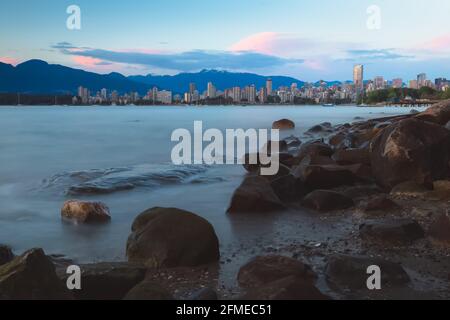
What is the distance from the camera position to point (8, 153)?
88.1 ft

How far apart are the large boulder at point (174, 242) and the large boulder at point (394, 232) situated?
2.41 metres

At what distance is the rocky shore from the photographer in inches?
203

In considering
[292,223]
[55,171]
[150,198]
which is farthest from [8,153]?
[292,223]

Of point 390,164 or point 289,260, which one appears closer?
point 289,260

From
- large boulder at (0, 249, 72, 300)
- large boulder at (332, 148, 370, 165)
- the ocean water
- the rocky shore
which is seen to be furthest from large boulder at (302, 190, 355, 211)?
large boulder at (0, 249, 72, 300)

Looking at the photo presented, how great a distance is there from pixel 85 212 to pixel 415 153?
6983mm

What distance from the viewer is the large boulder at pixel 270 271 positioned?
18.8 feet

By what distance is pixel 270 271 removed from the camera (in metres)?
5.79

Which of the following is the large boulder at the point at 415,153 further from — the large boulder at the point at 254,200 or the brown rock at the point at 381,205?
the large boulder at the point at 254,200

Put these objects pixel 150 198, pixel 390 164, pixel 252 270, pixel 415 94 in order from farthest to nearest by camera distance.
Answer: pixel 415 94 → pixel 150 198 → pixel 390 164 → pixel 252 270

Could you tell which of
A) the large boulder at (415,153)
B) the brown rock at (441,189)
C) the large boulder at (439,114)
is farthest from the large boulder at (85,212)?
the large boulder at (439,114)

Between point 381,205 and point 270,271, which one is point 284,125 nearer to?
point 381,205
